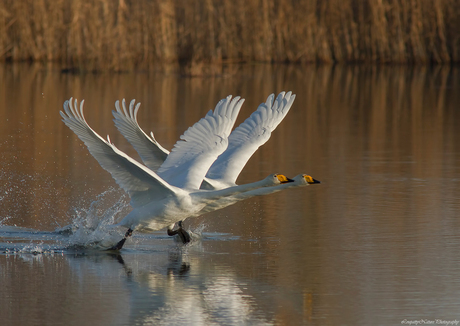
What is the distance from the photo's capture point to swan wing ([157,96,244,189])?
796cm

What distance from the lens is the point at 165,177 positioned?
8.16 metres

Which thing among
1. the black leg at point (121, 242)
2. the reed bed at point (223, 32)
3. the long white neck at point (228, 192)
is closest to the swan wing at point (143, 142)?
the black leg at point (121, 242)

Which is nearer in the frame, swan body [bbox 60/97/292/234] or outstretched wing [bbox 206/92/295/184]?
swan body [bbox 60/97/292/234]

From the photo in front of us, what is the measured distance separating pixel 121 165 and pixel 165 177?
0.77 metres

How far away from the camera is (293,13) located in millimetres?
25531

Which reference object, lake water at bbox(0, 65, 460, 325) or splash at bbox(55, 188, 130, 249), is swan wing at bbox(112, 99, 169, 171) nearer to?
splash at bbox(55, 188, 130, 249)

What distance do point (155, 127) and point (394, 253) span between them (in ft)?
26.5

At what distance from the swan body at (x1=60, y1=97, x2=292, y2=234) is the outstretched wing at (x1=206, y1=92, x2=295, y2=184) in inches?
14.9

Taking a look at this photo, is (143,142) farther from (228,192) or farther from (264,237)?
(228,192)

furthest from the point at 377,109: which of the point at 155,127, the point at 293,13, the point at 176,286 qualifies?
the point at 176,286

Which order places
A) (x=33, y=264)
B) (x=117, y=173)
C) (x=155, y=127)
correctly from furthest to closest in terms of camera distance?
(x=155, y=127) → (x=117, y=173) → (x=33, y=264)

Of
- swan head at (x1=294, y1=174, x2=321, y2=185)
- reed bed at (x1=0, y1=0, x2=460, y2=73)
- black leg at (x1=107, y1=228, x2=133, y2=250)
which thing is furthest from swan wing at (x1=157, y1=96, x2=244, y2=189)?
reed bed at (x1=0, y1=0, x2=460, y2=73)

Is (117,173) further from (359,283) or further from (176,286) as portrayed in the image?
(359,283)

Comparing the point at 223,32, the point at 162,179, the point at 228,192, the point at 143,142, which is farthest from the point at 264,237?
the point at 223,32
